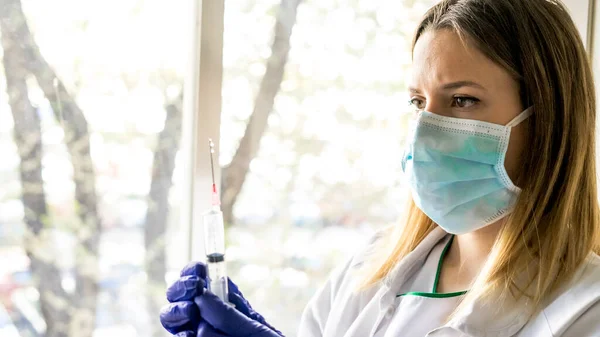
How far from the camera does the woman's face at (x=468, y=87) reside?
1.26 m

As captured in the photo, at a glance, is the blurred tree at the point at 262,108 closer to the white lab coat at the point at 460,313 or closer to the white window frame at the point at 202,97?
the white window frame at the point at 202,97

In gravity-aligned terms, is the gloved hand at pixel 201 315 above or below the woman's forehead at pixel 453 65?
below

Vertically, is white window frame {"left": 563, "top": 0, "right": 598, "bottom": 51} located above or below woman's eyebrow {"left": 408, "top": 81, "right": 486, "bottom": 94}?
above

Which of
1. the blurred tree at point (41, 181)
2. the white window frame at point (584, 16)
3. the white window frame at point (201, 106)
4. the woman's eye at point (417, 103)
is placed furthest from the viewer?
the white window frame at point (584, 16)

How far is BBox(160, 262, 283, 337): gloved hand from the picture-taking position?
48.6 inches

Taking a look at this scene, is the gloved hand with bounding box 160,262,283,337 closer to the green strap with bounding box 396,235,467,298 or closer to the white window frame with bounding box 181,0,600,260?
the green strap with bounding box 396,235,467,298

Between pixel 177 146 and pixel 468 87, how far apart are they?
3.60 feet

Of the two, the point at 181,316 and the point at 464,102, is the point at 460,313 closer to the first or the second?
the point at 464,102

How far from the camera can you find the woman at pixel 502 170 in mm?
1235

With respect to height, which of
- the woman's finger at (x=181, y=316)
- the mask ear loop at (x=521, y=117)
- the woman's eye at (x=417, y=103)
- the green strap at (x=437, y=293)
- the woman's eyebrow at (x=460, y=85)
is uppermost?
the woman's eyebrow at (x=460, y=85)

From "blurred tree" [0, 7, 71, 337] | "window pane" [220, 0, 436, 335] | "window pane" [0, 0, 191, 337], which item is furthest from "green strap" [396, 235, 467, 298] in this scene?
"blurred tree" [0, 7, 71, 337]

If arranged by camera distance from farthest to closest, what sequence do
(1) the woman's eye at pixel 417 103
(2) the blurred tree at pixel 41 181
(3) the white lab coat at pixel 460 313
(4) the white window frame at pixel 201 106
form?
(4) the white window frame at pixel 201 106 → (2) the blurred tree at pixel 41 181 → (1) the woman's eye at pixel 417 103 → (3) the white lab coat at pixel 460 313

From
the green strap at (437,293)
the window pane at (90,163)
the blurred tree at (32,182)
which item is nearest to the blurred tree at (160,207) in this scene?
the window pane at (90,163)

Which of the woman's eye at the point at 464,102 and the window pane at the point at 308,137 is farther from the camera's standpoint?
the window pane at the point at 308,137
